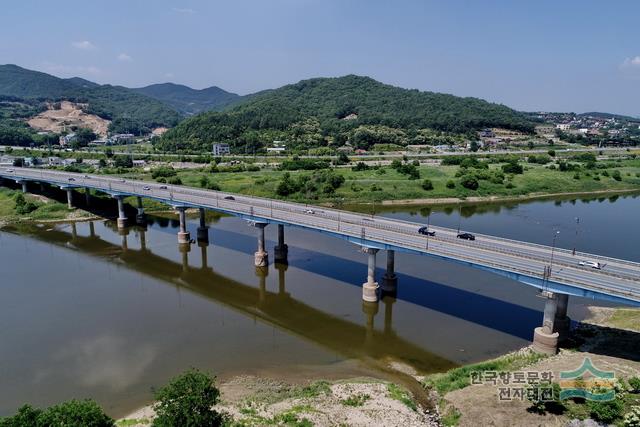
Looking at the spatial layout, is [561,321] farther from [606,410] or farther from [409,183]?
[409,183]

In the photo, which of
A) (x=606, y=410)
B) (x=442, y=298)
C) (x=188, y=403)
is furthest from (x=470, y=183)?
(x=188, y=403)

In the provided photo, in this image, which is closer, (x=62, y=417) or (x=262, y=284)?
(x=62, y=417)

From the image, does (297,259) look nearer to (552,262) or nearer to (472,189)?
(552,262)

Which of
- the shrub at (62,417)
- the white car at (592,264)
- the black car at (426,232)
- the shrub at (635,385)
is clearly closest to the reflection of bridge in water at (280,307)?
the black car at (426,232)

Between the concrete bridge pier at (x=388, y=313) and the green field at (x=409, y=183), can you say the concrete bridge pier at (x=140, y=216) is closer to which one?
the green field at (x=409, y=183)

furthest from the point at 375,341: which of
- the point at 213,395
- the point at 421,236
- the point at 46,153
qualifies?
the point at 46,153

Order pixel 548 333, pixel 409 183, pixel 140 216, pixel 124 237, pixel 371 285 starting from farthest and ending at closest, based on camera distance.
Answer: pixel 409 183 → pixel 140 216 → pixel 124 237 → pixel 371 285 → pixel 548 333

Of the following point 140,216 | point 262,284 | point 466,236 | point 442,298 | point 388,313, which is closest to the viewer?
point 388,313

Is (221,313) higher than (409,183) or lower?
lower

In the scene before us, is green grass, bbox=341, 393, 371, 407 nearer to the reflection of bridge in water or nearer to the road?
the reflection of bridge in water
